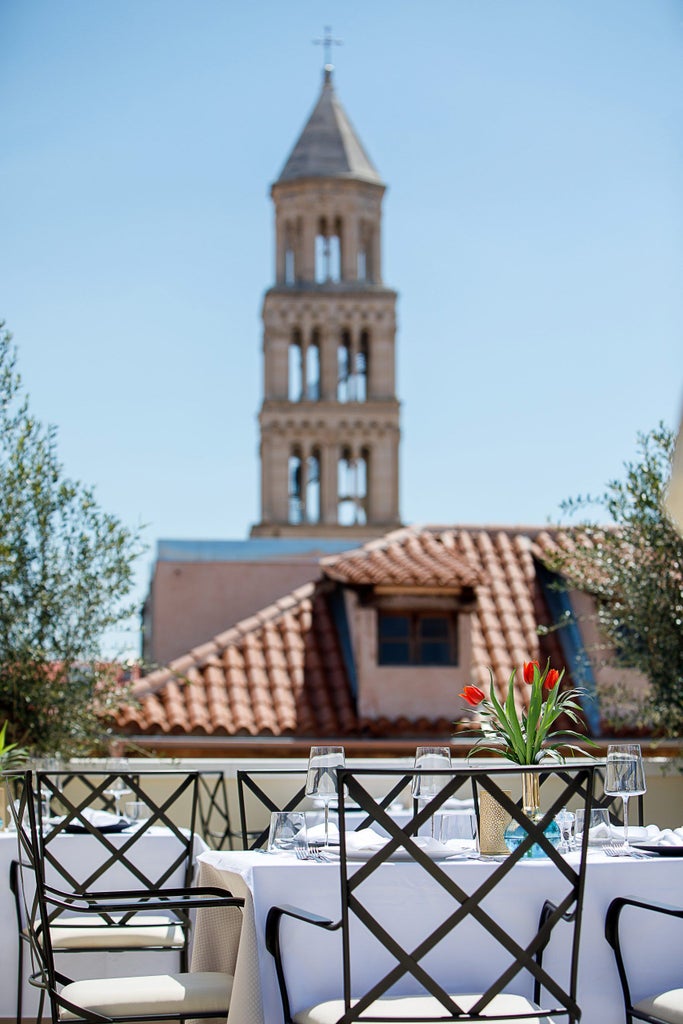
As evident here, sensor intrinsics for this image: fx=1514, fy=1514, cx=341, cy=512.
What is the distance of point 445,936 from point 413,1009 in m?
0.25

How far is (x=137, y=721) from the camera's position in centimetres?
1891

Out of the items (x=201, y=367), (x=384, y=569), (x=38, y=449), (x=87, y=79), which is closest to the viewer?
(x=38, y=449)

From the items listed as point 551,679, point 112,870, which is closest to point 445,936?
point 551,679

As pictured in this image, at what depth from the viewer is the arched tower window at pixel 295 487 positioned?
56956 millimetres

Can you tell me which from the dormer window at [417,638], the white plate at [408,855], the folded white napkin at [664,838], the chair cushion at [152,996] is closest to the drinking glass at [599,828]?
the folded white napkin at [664,838]

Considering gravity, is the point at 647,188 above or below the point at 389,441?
below

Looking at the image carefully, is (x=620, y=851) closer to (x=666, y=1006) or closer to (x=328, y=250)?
(x=666, y=1006)

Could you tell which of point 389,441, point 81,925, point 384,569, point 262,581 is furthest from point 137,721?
point 389,441

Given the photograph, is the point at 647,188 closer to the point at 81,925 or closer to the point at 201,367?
the point at 81,925

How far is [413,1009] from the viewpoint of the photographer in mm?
4078

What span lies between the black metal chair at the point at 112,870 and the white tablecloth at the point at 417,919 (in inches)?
43.1

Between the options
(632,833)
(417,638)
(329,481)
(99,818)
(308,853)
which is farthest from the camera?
(329,481)

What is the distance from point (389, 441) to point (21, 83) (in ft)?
141

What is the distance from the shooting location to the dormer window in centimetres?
2058
